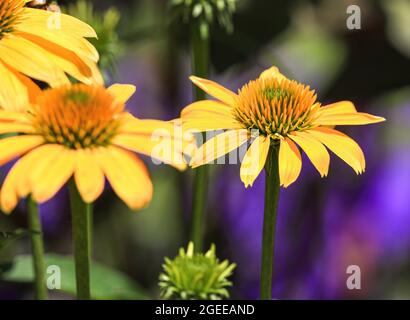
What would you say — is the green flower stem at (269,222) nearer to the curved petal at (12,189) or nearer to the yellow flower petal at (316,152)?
the yellow flower petal at (316,152)

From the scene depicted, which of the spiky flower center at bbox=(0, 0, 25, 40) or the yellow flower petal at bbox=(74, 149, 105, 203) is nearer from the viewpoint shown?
the yellow flower petal at bbox=(74, 149, 105, 203)

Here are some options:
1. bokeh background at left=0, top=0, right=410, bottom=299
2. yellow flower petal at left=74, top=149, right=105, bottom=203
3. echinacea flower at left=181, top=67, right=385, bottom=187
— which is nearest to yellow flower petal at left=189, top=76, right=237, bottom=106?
echinacea flower at left=181, top=67, right=385, bottom=187

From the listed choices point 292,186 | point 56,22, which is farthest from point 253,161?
point 292,186

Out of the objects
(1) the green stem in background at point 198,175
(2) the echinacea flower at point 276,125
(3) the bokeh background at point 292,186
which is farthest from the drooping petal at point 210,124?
(3) the bokeh background at point 292,186

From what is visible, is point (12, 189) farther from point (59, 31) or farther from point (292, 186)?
point (292, 186)

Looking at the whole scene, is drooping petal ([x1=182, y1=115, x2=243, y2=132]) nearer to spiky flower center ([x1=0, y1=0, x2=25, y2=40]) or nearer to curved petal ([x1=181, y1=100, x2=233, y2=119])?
curved petal ([x1=181, y1=100, x2=233, y2=119])
